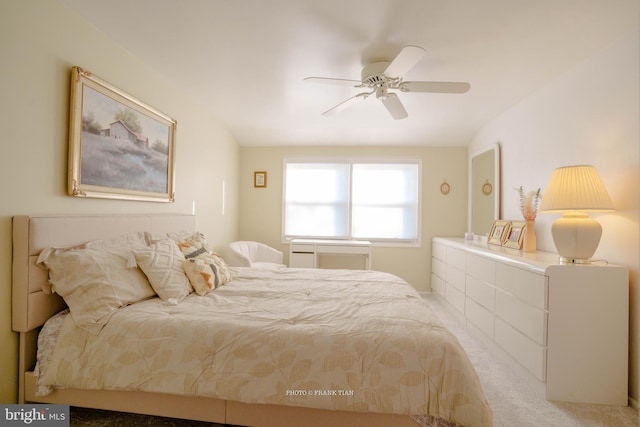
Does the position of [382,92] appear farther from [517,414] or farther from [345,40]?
[517,414]

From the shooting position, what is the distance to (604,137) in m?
2.08

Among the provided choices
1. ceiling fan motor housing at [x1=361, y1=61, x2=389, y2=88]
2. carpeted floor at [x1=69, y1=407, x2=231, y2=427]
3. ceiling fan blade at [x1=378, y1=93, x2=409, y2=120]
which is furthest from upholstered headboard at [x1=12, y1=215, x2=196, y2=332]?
ceiling fan blade at [x1=378, y1=93, x2=409, y2=120]

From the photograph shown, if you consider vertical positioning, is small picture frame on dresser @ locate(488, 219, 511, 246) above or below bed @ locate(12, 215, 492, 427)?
above

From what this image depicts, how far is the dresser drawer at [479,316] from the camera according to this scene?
2.61 metres

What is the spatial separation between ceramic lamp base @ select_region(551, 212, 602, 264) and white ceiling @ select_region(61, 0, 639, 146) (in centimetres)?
122

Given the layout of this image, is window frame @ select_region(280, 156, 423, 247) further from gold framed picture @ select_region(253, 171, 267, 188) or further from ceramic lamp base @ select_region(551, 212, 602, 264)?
ceramic lamp base @ select_region(551, 212, 602, 264)

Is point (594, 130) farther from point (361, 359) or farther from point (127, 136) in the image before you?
point (127, 136)

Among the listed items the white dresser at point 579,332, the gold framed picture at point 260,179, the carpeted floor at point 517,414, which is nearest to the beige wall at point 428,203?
the gold framed picture at point 260,179

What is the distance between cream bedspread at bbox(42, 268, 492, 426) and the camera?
129 cm

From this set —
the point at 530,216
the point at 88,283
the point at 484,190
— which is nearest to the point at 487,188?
the point at 484,190

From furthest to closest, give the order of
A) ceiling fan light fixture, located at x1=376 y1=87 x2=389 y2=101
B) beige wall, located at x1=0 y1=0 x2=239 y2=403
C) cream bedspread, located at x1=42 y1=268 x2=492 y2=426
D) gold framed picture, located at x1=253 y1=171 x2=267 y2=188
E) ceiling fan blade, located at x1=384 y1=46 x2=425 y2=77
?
gold framed picture, located at x1=253 y1=171 x2=267 y2=188
ceiling fan light fixture, located at x1=376 y1=87 x2=389 y2=101
ceiling fan blade, located at x1=384 y1=46 x2=425 y2=77
beige wall, located at x1=0 y1=0 x2=239 y2=403
cream bedspread, located at x1=42 y1=268 x2=492 y2=426

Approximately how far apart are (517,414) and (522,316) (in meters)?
0.64

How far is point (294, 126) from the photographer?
4.02 meters

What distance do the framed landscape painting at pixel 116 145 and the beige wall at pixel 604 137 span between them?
10.8ft
